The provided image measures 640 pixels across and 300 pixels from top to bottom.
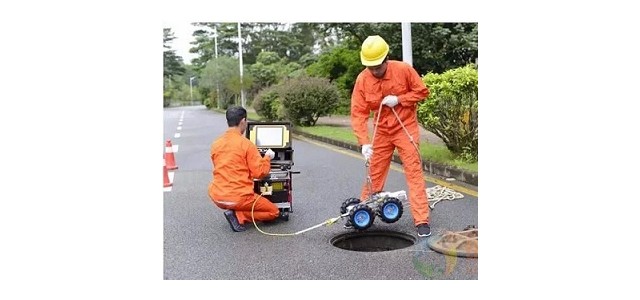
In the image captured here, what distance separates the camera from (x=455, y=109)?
5.55 m

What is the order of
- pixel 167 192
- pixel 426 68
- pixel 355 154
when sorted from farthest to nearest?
pixel 355 154
pixel 426 68
pixel 167 192

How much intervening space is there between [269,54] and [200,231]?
26.0ft

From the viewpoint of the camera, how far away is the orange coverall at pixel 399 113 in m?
3.98

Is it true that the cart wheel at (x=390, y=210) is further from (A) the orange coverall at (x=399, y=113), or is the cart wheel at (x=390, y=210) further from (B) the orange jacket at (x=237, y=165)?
(B) the orange jacket at (x=237, y=165)

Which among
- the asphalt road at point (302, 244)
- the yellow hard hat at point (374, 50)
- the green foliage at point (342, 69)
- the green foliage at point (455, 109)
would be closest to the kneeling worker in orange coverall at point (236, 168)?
the asphalt road at point (302, 244)

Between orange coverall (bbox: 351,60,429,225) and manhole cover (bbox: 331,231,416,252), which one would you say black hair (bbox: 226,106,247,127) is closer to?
orange coverall (bbox: 351,60,429,225)

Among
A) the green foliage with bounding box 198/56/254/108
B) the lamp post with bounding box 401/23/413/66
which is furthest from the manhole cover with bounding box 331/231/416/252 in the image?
the green foliage with bounding box 198/56/254/108

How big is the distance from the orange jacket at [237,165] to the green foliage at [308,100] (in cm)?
738

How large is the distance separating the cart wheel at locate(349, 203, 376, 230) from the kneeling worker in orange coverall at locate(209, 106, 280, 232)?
0.69 meters

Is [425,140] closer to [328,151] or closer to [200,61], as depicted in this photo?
[328,151]

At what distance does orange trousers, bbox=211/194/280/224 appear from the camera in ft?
13.8

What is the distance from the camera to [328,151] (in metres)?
8.34

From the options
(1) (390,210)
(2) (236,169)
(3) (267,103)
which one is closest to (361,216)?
(1) (390,210)

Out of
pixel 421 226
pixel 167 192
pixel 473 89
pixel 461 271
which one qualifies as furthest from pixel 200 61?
pixel 461 271
